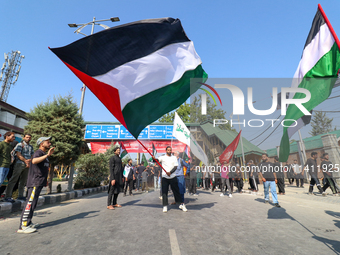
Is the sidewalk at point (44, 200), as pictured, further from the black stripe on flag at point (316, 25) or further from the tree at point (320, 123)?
the black stripe on flag at point (316, 25)

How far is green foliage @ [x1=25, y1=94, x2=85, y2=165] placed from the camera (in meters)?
8.66

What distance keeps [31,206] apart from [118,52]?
3.44m

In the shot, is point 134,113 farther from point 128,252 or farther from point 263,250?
point 263,250

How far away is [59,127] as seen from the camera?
8867mm

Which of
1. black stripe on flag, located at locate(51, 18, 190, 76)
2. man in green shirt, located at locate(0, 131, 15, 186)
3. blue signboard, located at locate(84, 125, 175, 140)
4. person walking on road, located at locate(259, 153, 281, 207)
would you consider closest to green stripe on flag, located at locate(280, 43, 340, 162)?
person walking on road, located at locate(259, 153, 281, 207)

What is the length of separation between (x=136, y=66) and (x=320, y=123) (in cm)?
438

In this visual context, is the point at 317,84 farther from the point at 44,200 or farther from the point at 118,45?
the point at 44,200

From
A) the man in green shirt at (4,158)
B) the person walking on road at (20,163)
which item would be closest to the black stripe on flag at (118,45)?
the man in green shirt at (4,158)

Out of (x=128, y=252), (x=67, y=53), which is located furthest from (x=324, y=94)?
(x=67, y=53)

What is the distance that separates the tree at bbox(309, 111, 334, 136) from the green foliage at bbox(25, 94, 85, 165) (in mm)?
8811

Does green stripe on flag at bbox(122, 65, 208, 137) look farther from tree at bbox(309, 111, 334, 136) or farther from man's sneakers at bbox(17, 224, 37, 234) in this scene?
A: tree at bbox(309, 111, 334, 136)

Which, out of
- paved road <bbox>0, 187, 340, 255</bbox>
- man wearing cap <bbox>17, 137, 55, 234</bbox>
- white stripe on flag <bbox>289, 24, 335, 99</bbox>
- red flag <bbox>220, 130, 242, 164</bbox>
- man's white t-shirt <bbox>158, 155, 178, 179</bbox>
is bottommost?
paved road <bbox>0, 187, 340, 255</bbox>

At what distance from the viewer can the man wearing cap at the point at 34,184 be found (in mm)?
3582

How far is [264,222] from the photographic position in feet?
14.3
